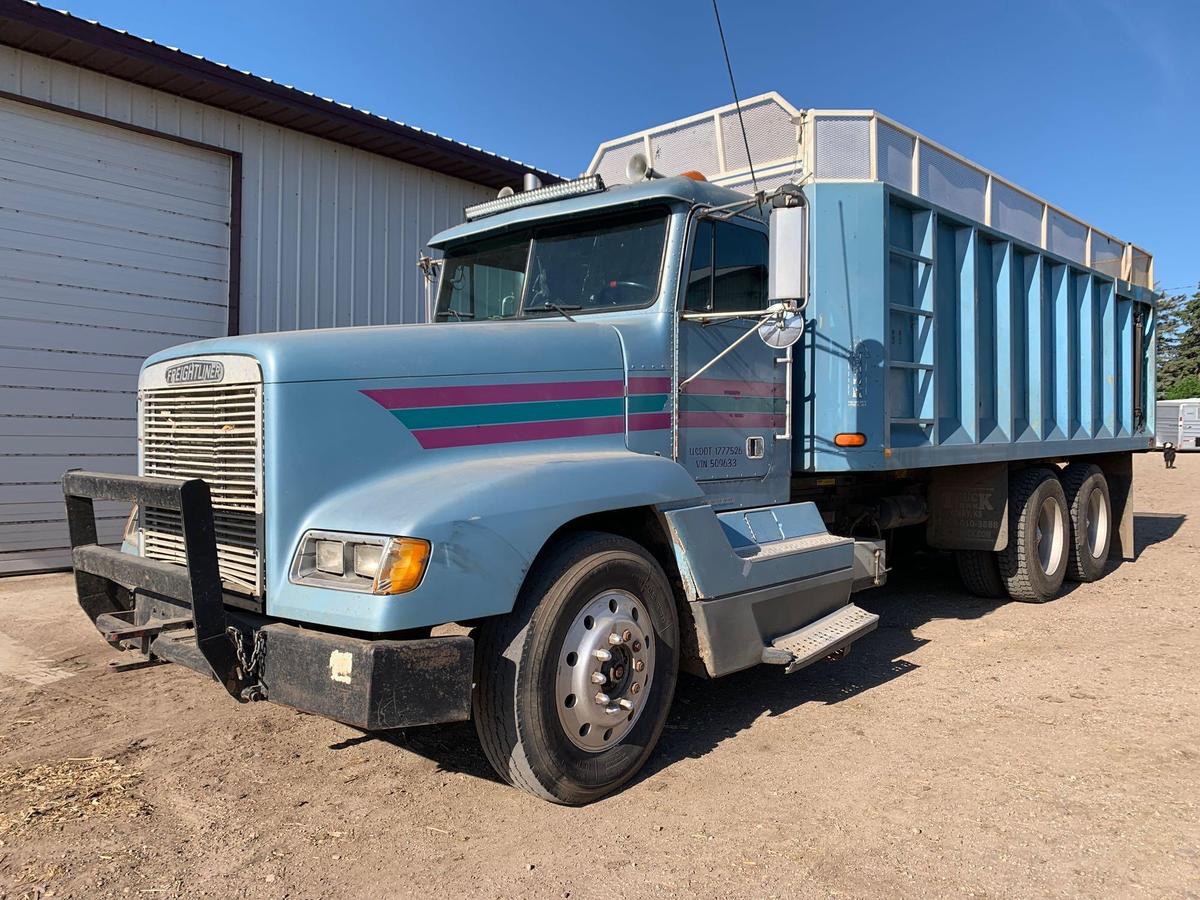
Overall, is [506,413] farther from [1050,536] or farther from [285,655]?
[1050,536]

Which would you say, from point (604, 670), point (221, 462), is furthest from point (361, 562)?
point (604, 670)

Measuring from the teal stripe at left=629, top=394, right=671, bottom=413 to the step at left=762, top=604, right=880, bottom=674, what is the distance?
132 cm

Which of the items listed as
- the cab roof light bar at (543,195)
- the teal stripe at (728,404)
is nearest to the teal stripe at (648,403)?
the teal stripe at (728,404)

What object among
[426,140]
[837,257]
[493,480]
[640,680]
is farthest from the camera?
[426,140]

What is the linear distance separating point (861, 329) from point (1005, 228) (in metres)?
2.70

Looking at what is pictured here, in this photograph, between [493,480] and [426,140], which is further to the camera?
[426,140]

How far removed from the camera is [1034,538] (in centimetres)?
760

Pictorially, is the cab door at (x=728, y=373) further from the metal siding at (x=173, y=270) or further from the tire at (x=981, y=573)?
the metal siding at (x=173, y=270)

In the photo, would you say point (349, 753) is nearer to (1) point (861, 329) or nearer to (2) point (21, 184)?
(1) point (861, 329)

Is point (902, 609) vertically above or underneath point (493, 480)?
underneath

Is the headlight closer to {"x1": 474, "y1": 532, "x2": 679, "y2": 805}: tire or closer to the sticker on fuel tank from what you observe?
the sticker on fuel tank

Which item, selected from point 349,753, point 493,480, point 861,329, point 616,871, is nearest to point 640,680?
point 616,871

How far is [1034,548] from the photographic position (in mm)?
7598

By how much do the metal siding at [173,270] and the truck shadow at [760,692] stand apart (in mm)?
5880
